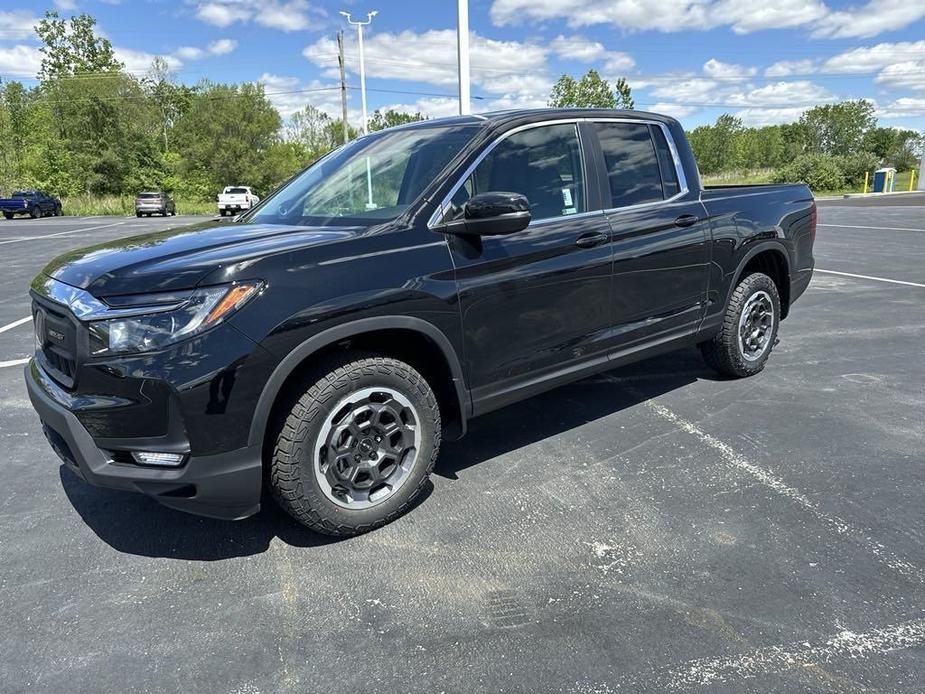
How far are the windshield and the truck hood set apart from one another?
0.23 metres

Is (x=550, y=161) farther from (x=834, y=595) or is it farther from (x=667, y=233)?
(x=834, y=595)

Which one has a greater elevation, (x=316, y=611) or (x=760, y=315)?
(x=760, y=315)

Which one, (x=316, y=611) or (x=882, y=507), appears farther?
(x=882, y=507)

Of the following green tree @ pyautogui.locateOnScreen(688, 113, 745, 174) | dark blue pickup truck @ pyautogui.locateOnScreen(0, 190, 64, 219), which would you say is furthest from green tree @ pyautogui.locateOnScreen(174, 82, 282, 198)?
green tree @ pyautogui.locateOnScreen(688, 113, 745, 174)

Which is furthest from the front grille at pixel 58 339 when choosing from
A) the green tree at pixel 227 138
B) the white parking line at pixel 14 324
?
the green tree at pixel 227 138

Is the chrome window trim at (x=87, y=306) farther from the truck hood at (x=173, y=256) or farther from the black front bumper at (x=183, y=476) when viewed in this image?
the black front bumper at (x=183, y=476)

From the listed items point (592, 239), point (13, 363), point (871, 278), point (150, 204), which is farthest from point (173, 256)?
point (150, 204)

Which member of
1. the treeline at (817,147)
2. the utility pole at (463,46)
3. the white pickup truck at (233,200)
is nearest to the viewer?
the utility pole at (463,46)

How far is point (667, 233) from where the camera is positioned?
410cm

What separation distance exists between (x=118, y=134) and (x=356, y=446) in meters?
62.0

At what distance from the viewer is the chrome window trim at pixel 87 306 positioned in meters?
2.45

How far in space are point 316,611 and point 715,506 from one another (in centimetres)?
193

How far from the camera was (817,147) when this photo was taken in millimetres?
64688

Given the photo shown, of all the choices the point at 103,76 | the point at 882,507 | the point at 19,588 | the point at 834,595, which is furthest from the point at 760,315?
the point at 103,76
